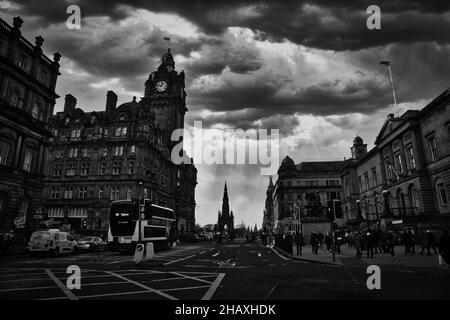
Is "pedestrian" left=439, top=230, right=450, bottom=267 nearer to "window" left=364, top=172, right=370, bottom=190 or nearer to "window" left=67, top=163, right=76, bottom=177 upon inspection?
"window" left=364, top=172, right=370, bottom=190

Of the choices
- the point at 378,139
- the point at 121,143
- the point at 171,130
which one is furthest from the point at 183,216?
the point at 378,139

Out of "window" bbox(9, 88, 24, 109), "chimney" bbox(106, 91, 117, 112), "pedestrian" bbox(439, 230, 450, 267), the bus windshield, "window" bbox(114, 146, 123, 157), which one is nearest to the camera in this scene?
"pedestrian" bbox(439, 230, 450, 267)

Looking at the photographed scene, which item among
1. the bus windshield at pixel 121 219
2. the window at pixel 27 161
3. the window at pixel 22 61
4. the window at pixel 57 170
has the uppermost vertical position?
the window at pixel 22 61

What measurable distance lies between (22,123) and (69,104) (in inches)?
1366

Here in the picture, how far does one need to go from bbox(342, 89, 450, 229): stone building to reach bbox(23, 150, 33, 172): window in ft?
134

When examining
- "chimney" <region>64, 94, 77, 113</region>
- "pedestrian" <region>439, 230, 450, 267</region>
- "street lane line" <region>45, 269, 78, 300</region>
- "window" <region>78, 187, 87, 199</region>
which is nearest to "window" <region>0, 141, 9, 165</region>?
"window" <region>78, 187, 87, 199</region>

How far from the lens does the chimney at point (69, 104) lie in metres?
64.9

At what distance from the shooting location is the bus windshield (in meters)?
25.2

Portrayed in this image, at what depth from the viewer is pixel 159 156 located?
69.4 meters

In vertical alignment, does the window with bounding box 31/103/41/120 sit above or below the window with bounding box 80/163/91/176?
above

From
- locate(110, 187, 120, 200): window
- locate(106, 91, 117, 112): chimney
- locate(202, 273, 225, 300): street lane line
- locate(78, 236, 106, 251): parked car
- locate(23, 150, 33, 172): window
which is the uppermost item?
locate(106, 91, 117, 112): chimney

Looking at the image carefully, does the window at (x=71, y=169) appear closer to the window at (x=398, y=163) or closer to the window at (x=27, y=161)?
the window at (x=27, y=161)

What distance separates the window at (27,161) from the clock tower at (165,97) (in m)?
44.7

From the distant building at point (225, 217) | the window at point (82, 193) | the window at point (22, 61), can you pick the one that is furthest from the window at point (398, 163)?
the distant building at point (225, 217)
